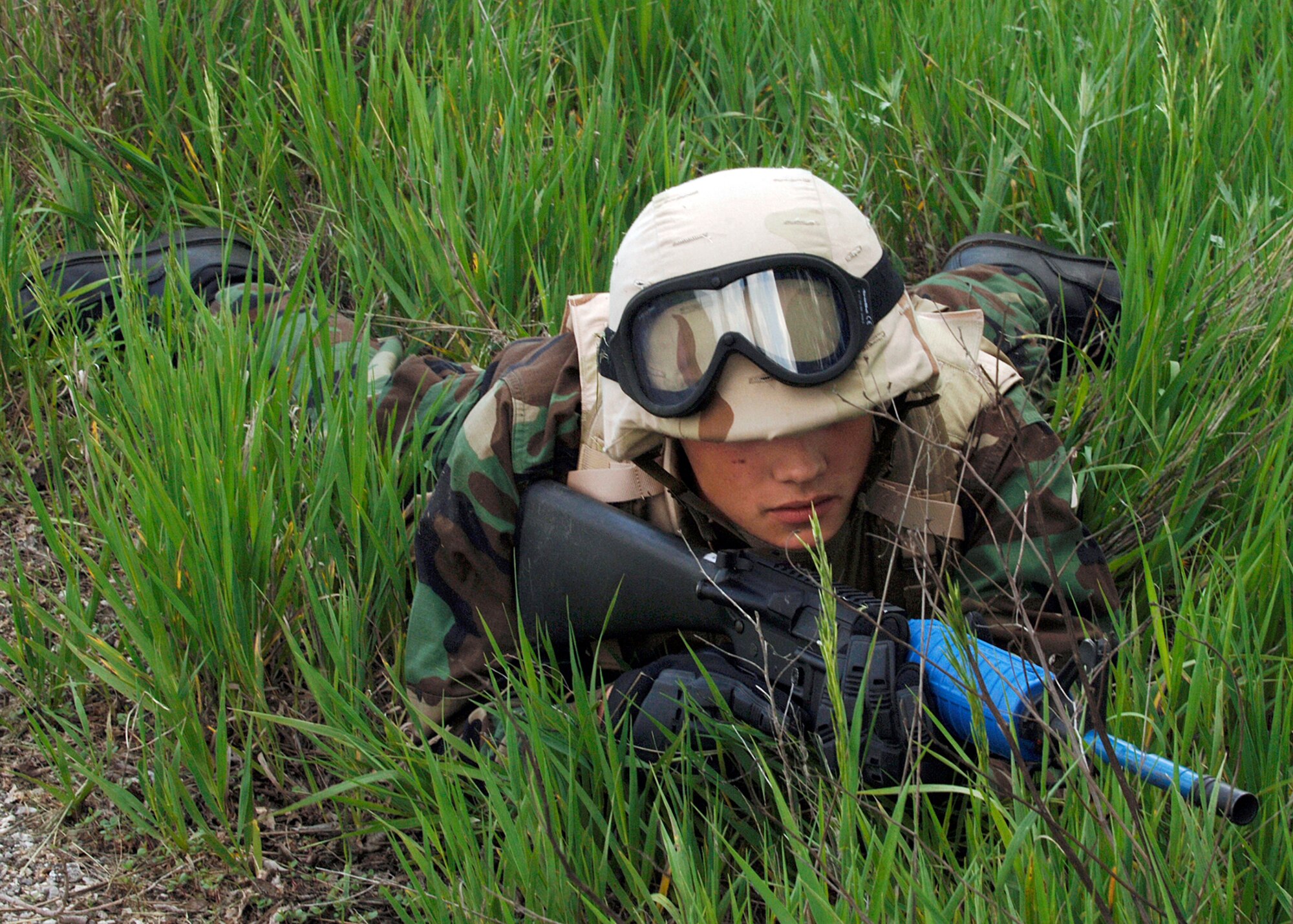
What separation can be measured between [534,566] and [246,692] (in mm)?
428

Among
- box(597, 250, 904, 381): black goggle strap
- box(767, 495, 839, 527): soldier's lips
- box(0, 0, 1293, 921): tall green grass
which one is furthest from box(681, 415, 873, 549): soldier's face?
box(0, 0, 1293, 921): tall green grass

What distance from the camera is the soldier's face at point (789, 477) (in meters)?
1.68

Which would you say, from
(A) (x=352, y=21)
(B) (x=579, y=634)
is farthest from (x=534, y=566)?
(A) (x=352, y=21)

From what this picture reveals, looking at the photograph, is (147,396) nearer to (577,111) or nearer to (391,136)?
(391,136)

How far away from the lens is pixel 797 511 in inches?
67.5

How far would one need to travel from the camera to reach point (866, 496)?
6.12ft

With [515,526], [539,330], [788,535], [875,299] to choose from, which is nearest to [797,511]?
[788,535]

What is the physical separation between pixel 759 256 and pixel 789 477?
0.28 meters

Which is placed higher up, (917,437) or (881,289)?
(881,289)

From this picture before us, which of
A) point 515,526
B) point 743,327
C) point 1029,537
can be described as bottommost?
point 515,526

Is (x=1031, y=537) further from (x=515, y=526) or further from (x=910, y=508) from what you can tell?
(x=515, y=526)

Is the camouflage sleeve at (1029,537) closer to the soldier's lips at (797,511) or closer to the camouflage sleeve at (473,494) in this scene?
the soldier's lips at (797,511)

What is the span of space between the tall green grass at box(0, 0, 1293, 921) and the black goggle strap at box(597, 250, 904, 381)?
40cm

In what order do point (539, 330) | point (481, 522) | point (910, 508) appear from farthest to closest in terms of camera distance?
point (539, 330)
point (481, 522)
point (910, 508)
